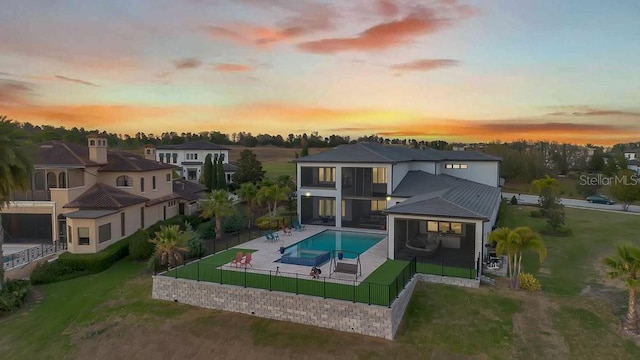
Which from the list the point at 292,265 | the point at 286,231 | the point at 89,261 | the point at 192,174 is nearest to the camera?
the point at 292,265

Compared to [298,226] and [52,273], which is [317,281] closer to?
[298,226]

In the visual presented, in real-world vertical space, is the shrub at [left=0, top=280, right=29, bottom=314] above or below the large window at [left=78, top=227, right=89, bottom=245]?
below

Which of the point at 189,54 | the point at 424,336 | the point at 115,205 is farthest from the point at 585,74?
the point at 115,205

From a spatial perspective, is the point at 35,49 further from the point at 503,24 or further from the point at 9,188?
the point at 503,24

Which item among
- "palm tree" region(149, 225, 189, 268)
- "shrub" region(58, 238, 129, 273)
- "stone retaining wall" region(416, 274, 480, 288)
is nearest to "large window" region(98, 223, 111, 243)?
"shrub" region(58, 238, 129, 273)

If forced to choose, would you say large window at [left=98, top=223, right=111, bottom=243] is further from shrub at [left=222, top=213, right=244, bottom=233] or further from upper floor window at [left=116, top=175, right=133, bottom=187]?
shrub at [left=222, top=213, right=244, bottom=233]

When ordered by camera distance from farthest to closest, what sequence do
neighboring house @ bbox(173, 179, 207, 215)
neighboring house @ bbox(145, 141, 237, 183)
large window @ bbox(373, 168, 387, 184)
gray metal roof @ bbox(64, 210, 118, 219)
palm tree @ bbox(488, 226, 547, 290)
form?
neighboring house @ bbox(145, 141, 237, 183) < neighboring house @ bbox(173, 179, 207, 215) < large window @ bbox(373, 168, 387, 184) < gray metal roof @ bbox(64, 210, 118, 219) < palm tree @ bbox(488, 226, 547, 290)

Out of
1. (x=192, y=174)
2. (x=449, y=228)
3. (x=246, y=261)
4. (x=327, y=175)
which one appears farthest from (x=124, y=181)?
(x=192, y=174)
